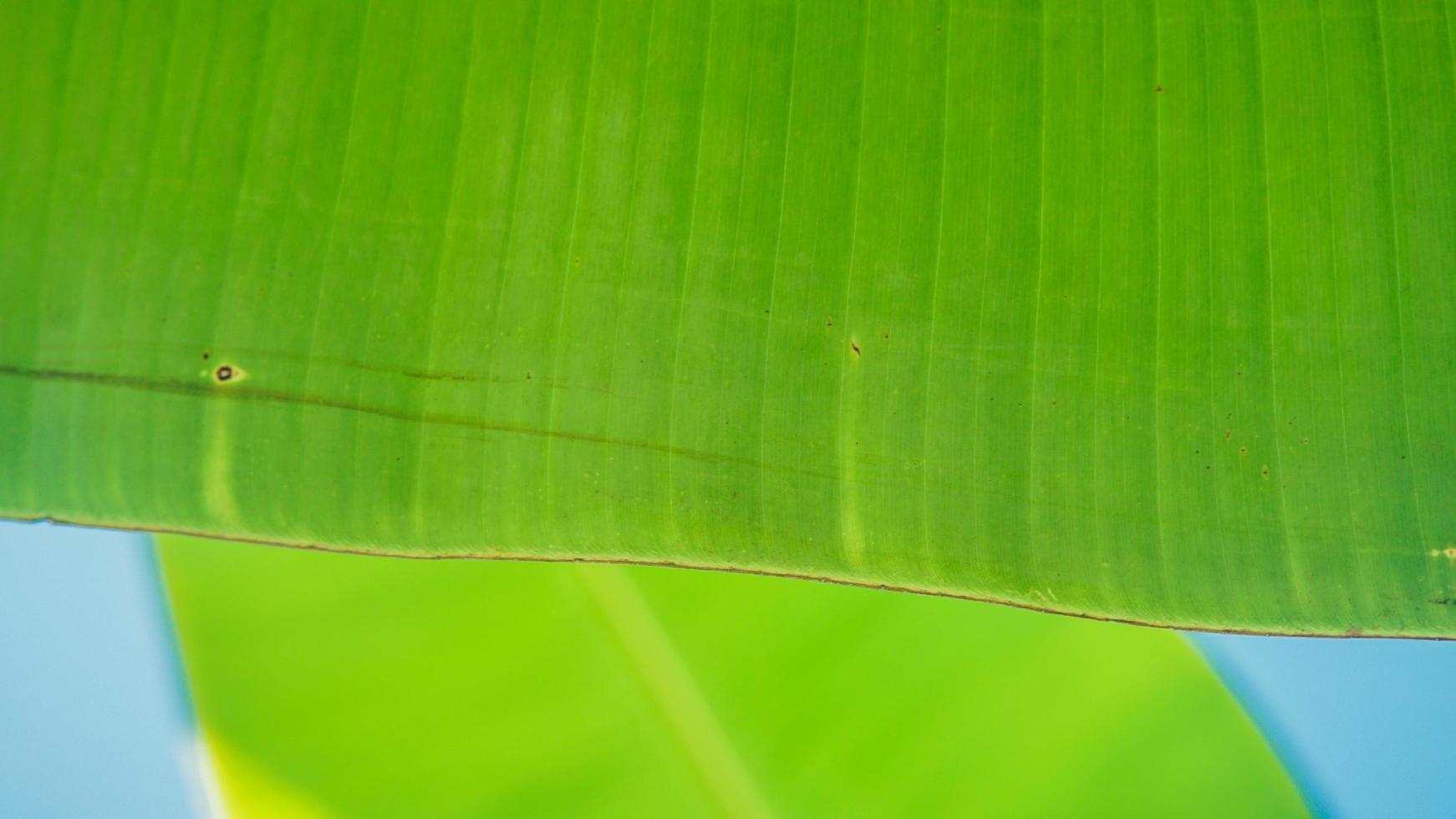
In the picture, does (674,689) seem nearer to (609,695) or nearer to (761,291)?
(609,695)

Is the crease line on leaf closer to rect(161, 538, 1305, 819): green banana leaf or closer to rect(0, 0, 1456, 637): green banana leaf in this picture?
rect(161, 538, 1305, 819): green banana leaf

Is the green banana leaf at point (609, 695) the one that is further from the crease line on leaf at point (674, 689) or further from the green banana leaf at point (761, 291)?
the green banana leaf at point (761, 291)

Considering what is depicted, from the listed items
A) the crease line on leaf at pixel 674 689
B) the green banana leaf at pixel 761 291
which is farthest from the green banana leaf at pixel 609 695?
the green banana leaf at pixel 761 291

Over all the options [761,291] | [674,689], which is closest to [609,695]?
[674,689]

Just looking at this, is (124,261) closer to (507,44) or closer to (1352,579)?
(507,44)

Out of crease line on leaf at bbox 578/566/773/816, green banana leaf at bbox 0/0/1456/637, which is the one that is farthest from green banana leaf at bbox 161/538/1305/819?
green banana leaf at bbox 0/0/1456/637

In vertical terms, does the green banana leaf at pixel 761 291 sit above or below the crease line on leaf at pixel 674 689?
above
